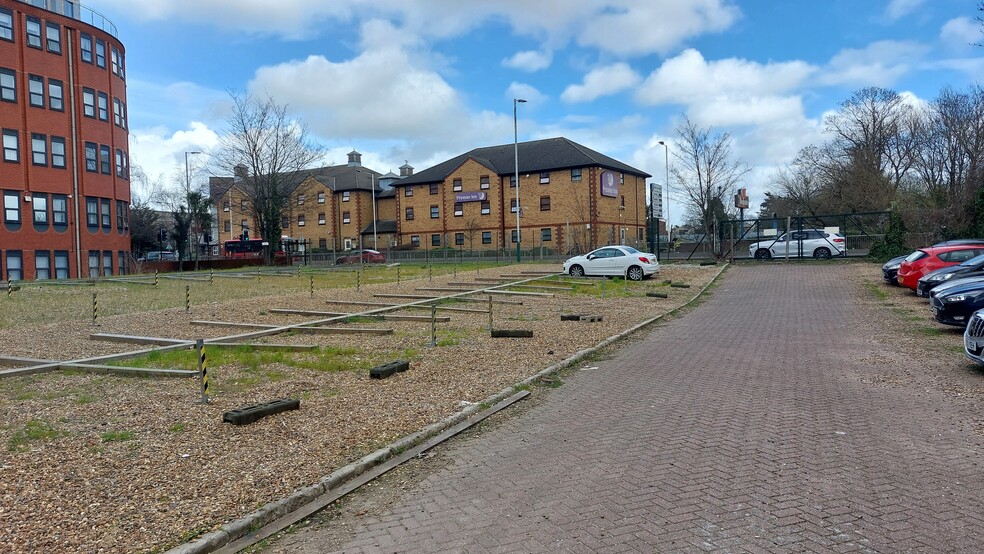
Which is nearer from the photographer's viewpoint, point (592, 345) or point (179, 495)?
point (179, 495)

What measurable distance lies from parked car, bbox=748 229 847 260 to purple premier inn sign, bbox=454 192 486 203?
112 feet

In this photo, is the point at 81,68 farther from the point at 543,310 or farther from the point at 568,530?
the point at 568,530

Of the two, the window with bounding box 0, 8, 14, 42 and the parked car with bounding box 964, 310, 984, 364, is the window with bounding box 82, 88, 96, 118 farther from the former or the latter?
the parked car with bounding box 964, 310, 984, 364

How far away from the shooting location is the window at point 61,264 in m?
38.3

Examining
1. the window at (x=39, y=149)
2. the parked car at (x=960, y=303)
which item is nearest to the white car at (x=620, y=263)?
the parked car at (x=960, y=303)

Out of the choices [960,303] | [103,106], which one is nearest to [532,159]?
[103,106]

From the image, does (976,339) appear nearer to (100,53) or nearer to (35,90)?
(35,90)

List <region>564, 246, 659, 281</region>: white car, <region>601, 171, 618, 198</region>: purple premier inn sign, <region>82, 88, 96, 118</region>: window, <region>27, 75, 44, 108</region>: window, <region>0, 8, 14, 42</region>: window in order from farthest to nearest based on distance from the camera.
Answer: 1. <region>601, 171, 618, 198</region>: purple premier inn sign
2. <region>82, 88, 96, 118</region>: window
3. <region>27, 75, 44, 108</region>: window
4. <region>0, 8, 14, 42</region>: window
5. <region>564, 246, 659, 281</region>: white car

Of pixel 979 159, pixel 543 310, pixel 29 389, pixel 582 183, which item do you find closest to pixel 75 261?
pixel 543 310

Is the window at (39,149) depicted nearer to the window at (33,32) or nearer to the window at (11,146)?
the window at (11,146)

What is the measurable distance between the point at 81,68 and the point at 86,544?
44.1 meters

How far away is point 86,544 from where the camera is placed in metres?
4.04

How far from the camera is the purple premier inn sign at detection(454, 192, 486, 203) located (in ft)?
219

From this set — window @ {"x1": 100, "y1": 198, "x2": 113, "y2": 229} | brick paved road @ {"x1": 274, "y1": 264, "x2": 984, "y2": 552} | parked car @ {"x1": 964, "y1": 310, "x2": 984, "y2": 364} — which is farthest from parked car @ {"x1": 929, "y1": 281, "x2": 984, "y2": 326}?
window @ {"x1": 100, "y1": 198, "x2": 113, "y2": 229}
